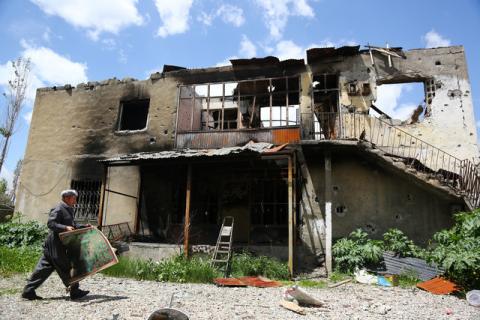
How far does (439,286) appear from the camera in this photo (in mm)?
6977

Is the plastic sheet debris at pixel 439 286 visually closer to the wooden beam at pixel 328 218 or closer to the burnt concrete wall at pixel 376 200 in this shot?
the wooden beam at pixel 328 218

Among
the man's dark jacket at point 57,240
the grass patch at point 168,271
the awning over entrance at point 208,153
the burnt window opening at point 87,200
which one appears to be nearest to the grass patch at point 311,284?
the grass patch at point 168,271

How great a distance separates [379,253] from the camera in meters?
8.73

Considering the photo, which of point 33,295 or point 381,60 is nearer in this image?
point 33,295

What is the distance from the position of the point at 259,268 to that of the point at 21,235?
8.35 m

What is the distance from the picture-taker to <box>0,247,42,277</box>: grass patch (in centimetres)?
765

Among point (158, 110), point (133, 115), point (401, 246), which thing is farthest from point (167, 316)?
point (133, 115)

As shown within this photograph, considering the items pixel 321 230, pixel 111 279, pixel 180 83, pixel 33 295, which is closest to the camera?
pixel 33 295

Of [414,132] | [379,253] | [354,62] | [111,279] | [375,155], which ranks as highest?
[354,62]

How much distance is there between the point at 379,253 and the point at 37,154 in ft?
44.5

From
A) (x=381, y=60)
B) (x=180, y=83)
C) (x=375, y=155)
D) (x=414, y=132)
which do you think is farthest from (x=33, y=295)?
(x=381, y=60)

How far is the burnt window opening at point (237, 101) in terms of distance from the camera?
1180cm

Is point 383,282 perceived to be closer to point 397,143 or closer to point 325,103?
point 397,143

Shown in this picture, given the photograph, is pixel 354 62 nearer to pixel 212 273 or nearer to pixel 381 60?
pixel 381 60
